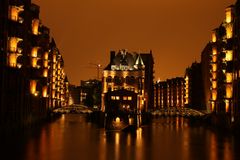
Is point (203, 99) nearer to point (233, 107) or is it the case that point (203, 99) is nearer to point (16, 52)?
point (233, 107)

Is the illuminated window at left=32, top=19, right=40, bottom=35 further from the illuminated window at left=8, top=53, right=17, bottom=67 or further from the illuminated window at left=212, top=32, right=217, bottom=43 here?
the illuminated window at left=212, top=32, right=217, bottom=43

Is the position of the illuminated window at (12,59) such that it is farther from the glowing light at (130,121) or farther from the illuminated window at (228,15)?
the glowing light at (130,121)

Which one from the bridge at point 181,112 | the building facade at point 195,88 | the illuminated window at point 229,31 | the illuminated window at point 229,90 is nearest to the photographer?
the illuminated window at point 229,90

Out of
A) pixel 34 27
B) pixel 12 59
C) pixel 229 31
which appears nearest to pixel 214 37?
pixel 229 31

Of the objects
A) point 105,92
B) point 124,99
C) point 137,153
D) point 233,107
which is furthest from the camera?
point 105,92

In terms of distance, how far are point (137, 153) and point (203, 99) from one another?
119803 mm

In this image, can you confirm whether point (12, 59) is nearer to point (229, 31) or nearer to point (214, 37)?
point (229, 31)

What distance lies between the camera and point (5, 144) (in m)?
47.3

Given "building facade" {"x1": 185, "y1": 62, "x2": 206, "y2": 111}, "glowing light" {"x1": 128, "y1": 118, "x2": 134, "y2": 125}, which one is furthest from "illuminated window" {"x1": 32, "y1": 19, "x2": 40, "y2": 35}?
"building facade" {"x1": 185, "y1": 62, "x2": 206, "y2": 111}

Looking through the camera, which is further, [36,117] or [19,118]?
[36,117]

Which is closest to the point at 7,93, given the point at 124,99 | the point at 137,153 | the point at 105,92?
the point at 137,153

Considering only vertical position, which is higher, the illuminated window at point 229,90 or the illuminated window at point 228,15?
the illuminated window at point 228,15

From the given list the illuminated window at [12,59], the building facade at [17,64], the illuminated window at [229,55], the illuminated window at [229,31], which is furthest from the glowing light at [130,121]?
the illuminated window at [12,59]

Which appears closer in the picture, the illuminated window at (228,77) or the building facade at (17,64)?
the building facade at (17,64)
